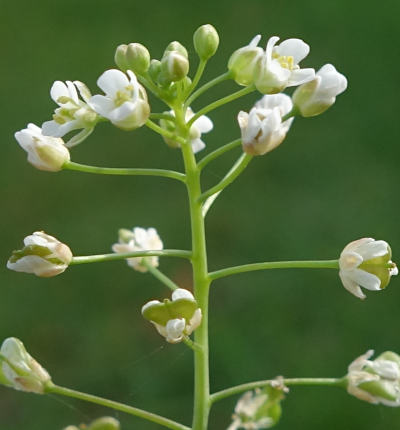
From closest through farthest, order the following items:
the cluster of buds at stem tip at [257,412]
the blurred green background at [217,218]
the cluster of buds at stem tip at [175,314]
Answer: the cluster of buds at stem tip at [175,314] → the cluster of buds at stem tip at [257,412] → the blurred green background at [217,218]

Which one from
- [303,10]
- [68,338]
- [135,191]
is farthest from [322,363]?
[303,10]

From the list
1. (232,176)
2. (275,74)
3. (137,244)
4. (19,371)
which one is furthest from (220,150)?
(19,371)

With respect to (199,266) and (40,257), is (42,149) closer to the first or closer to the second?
(40,257)

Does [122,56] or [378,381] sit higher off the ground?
[122,56]

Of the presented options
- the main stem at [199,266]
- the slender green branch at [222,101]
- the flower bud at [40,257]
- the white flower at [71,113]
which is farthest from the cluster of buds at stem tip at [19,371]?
the slender green branch at [222,101]

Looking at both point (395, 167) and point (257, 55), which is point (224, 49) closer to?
point (395, 167)

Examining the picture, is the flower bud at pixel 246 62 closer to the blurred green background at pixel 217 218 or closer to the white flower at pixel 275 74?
the white flower at pixel 275 74
